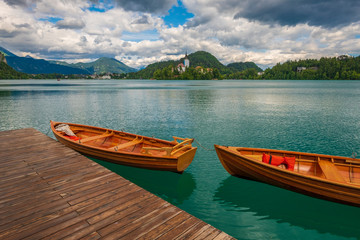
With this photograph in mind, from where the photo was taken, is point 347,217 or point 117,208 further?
point 347,217

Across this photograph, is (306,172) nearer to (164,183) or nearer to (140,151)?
(164,183)

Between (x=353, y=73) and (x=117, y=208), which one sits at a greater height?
(x=353, y=73)

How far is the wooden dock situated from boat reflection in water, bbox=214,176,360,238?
4377mm

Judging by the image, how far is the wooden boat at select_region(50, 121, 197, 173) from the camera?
9633 millimetres

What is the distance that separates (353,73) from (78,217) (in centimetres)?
24335

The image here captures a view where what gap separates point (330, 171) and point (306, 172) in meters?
1.04

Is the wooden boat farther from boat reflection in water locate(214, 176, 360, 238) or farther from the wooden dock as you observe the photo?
boat reflection in water locate(214, 176, 360, 238)

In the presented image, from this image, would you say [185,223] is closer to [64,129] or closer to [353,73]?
[64,129]

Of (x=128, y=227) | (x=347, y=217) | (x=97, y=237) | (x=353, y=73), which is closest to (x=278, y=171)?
(x=347, y=217)

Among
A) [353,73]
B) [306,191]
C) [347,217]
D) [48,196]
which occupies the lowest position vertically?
[347,217]

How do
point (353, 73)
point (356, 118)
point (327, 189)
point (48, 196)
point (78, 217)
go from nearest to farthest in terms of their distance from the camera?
point (78, 217)
point (48, 196)
point (327, 189)
point (356, 118)
point (353, 73)

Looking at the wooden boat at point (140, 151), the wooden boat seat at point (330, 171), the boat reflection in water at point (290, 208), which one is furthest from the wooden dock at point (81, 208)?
the wooden boat seat at point (330, 171)

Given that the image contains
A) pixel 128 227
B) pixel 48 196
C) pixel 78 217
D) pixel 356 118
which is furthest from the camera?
pixel 356 118

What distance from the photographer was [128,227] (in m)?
4.89
